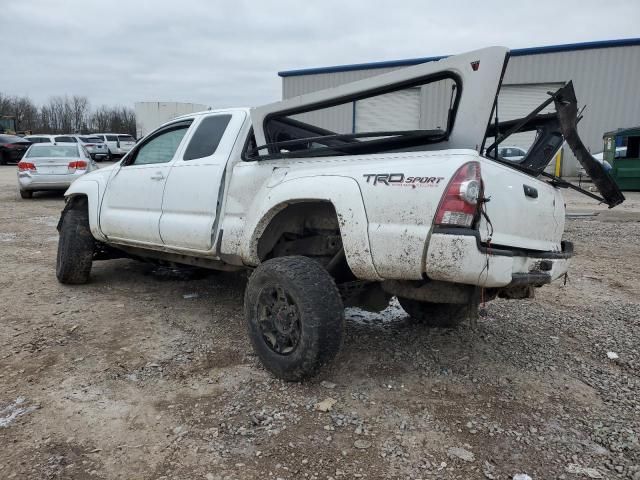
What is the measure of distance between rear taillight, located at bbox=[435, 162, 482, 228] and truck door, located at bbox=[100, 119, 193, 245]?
2.81m

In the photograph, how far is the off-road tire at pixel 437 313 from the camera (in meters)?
4.10

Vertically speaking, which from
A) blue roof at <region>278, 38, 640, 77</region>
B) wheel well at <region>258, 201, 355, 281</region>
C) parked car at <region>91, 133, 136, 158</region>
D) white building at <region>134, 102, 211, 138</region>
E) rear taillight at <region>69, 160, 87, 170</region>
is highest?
blue roof at <region>278, 38, 640, 77</region>

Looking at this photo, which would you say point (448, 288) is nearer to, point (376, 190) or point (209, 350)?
point (376, 190)

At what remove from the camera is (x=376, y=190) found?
295cm

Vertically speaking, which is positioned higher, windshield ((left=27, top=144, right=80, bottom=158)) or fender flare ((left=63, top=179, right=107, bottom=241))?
windshield ((left=27, top=144, right=80, bottom=158))

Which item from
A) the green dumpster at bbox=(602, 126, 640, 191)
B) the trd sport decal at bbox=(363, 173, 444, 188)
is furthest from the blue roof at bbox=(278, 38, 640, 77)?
the trd sport decal at bbox=(363, 173, 444, 188)

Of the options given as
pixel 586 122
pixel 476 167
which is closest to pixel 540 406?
pixel 476 167

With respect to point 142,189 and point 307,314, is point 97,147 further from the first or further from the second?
point 307,314

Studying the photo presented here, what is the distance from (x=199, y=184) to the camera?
427cm

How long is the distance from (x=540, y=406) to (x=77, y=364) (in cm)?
304

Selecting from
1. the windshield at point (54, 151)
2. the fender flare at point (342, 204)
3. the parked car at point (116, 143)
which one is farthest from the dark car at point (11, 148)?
the fender flare at point (342, 204)

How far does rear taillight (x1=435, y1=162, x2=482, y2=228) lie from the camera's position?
8.84ft

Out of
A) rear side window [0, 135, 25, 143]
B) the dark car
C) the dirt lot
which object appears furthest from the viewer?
rear side window [0, 135, 25, 143]

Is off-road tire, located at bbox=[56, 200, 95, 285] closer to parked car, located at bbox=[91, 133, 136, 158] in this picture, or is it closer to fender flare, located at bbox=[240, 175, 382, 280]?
fender flare, located at bbox=[240, 175, 382, 280]
